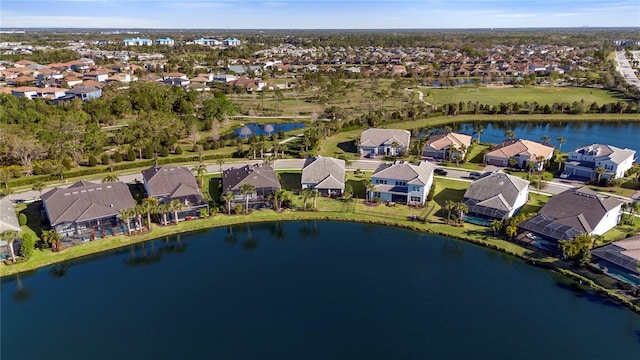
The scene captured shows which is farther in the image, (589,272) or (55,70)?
(55,70)

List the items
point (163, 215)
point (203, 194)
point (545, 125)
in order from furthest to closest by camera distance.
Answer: point (545, 125), point (203, 194), point (163, 215)

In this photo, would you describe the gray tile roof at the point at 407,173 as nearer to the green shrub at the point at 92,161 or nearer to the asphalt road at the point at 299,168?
the asphalt road at the point at 299,168

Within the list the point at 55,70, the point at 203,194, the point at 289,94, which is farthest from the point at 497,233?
the point at 55,70

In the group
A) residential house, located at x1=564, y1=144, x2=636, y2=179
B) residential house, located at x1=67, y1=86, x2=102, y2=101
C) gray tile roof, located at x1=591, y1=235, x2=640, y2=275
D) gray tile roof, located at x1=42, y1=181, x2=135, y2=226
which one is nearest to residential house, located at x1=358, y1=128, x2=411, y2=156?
residential house, located at x1=564, y1=144, x2=636, y2=179

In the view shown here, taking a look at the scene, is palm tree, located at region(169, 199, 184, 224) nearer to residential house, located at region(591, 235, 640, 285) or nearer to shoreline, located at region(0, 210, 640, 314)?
shoreline, located at region(0, 210, 640, 314)

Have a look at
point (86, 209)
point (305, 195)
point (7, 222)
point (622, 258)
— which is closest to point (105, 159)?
point (86, 209)

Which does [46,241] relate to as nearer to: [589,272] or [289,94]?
[589,272]
